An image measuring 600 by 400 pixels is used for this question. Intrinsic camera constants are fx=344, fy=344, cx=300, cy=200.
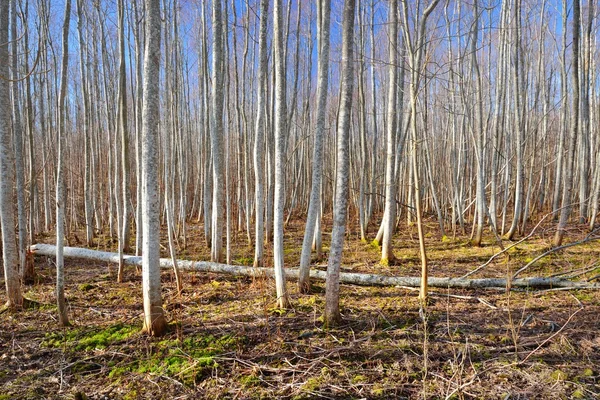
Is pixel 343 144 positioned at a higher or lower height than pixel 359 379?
higher

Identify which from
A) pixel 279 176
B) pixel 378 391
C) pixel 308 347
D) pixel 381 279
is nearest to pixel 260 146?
pixel 279 176

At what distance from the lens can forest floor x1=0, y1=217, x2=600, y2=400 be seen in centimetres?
253

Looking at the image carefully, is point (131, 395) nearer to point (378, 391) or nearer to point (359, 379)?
point (359, 379)

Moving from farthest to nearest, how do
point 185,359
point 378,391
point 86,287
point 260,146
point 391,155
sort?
point 391,155 → point 260,146 → point 86,287 → point 185,359 → point 378,391

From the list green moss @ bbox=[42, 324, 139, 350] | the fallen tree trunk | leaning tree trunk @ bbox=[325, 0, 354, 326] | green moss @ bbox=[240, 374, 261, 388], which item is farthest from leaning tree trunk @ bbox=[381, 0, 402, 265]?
green moss @ bbox=[42, 324, 139, 350]

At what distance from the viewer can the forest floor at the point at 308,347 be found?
253cm

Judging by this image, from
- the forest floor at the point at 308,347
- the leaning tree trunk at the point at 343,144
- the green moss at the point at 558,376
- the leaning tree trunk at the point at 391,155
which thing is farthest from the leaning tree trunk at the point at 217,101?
the green moss at the point at 558,376

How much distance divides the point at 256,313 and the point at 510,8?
8341 millimetres

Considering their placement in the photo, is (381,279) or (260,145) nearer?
(381,279)

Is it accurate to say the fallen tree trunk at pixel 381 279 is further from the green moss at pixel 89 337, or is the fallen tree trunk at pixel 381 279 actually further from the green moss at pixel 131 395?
the green moss at pixel 131 395

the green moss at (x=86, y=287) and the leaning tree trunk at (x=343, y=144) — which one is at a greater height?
the leaning tree trunk at (x=343, y=144)

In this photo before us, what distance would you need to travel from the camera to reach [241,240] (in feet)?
28.1

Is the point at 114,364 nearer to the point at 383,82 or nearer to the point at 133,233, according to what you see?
the point at 133,233

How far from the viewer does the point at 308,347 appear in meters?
3.05
